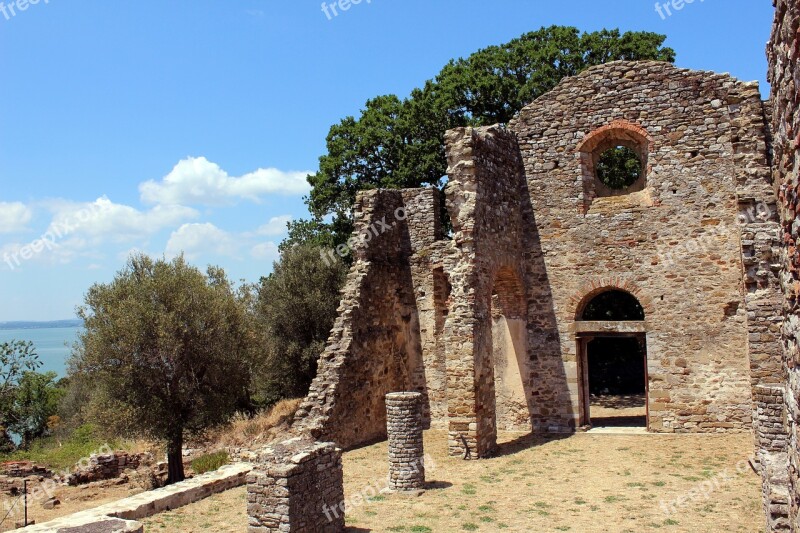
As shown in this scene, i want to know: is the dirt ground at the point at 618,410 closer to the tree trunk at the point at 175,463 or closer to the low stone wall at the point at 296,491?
the low stone wall at the point at 296,491

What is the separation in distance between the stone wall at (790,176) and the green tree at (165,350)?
13.3 m

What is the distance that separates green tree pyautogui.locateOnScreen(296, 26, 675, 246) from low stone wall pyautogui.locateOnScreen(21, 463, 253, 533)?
48.3 ft

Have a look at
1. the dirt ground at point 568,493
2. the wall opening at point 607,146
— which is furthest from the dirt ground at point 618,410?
the wall opening at point 607,146

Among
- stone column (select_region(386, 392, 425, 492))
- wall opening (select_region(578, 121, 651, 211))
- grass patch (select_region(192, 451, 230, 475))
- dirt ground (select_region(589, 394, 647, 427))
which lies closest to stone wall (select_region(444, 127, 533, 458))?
wall opening (select_region(578, 121, 651, 211))

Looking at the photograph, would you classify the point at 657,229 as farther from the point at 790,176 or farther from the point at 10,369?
the point at 10,369

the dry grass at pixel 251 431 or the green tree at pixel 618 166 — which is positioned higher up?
the green tree at pixel 618 166

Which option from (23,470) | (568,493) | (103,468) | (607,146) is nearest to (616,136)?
(607,146)

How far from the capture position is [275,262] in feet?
82.6

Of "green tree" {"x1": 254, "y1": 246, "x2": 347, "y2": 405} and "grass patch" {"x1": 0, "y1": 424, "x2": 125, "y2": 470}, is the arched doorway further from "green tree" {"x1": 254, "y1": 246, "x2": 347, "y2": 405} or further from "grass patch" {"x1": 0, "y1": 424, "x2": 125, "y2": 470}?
"grass patch" {"x1": 0, "y1": 424, "x2": 125, "y2": 470}

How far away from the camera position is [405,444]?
12.1m

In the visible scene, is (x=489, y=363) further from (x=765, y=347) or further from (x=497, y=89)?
(x=497, y=89)

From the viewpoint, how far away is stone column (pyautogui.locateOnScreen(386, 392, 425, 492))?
1180cm

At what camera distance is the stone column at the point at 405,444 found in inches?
464

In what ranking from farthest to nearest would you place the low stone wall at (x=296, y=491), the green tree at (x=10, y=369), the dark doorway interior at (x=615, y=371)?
the green tree at (x=10, y=369)
the dark doorway interior at (x=615, y=371)
the low stone wall at (x=296, y=491)
